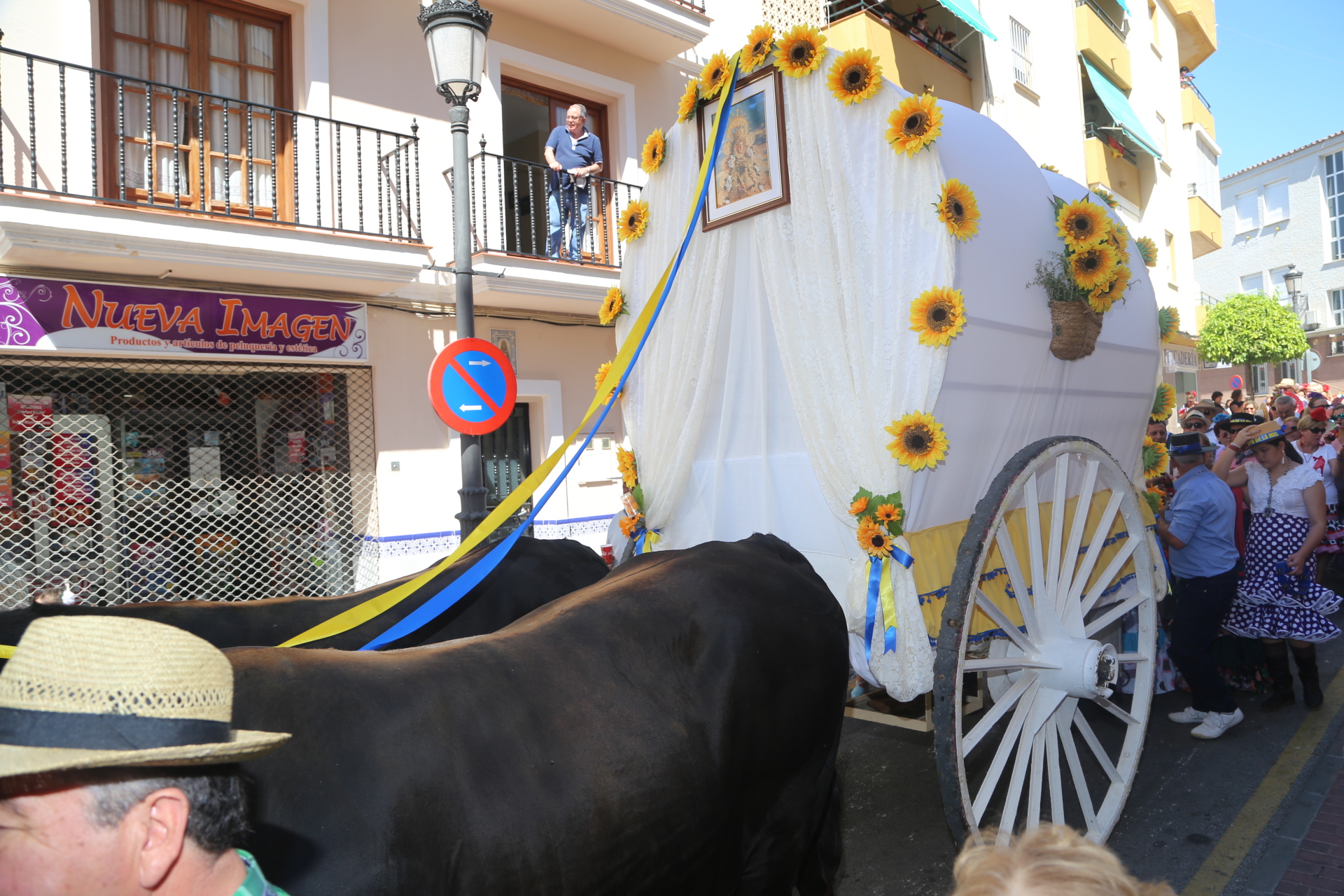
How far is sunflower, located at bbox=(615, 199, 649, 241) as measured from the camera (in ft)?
14.5

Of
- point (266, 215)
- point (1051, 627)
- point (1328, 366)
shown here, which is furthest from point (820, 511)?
point (1328, 366)

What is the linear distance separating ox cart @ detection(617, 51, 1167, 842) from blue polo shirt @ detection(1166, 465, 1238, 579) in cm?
76

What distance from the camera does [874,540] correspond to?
130 inches

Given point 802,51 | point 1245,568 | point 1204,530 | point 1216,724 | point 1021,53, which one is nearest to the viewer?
point 802,51

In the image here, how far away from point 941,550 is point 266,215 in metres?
7.53

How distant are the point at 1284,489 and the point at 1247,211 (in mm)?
41119

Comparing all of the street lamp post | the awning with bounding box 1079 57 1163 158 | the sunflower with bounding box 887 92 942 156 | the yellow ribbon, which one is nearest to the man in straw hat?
the yellow ribbon

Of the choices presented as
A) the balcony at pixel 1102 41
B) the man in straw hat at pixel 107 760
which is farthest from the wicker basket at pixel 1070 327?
the balcony at pixel 1102 41

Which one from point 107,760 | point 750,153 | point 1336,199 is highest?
point 1336,199

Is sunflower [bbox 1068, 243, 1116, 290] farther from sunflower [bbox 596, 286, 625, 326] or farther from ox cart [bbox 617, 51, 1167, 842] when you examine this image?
sunflower [bbox 596, 286, 625, 326]

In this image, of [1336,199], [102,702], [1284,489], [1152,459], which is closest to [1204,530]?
[1152,459]

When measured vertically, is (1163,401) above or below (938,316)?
below

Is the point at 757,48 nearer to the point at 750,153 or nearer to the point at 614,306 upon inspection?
the point at 750,153

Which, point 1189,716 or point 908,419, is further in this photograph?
point 1189,716
